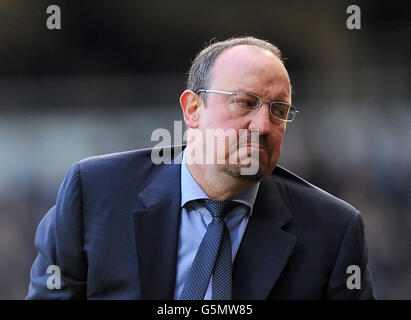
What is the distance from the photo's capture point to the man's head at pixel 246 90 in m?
1.37

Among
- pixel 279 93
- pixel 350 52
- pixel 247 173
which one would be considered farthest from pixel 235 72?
pixel 350 52

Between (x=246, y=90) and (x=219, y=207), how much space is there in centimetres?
27

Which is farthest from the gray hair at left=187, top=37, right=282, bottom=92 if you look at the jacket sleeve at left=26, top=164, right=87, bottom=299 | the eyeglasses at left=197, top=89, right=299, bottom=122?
the jacket sleeve at left=26, top=164, right=87, bottom=299

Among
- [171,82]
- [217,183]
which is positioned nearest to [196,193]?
[217,183]

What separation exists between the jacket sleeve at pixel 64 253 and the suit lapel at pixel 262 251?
352 millimetres

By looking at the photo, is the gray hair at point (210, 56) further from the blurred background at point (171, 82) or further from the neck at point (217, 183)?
the blurred background at point (171, 82)

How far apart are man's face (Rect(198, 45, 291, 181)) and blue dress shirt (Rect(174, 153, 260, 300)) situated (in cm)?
10

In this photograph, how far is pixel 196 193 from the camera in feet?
4.82

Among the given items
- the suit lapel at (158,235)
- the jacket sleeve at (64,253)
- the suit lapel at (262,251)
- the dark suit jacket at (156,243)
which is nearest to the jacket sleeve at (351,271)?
the dark suit jacket at (156,243)

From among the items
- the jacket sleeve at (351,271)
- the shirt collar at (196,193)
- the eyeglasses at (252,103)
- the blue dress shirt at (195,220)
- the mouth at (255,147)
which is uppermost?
the eyeglasses at (252,103)

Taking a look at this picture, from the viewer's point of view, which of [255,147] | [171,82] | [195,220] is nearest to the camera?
[255,147]

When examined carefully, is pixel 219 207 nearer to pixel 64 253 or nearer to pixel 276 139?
pixel 276 139
